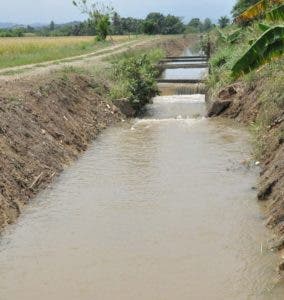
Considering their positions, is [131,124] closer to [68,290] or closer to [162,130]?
[162,130]

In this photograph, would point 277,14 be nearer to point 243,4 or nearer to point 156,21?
point 243,4

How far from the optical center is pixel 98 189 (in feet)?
40.9

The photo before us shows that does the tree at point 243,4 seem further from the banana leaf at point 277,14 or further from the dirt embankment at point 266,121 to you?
the banana leaf at point 277,14

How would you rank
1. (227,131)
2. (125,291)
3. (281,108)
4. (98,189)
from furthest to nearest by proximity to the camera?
(227,131), (281,108), (98,189), (125,291)

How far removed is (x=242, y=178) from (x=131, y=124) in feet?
28.2

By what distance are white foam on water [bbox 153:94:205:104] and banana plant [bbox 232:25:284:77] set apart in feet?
48.4

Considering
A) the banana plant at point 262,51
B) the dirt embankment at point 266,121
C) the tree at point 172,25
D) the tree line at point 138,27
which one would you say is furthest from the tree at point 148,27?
the banana plant at point 262,51

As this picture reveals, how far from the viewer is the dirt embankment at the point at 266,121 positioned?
392 inches

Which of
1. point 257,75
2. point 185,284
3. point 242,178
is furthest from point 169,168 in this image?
point 257,75

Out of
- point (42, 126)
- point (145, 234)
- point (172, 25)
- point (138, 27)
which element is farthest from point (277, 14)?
point (172, 25)

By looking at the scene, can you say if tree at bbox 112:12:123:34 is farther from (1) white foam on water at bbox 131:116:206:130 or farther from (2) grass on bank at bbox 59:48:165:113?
(1) white foam on water at bbox 131:116:206:130

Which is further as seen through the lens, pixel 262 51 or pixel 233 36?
pixel 233 36

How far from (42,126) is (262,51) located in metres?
7.33

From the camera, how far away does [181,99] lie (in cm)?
2622
